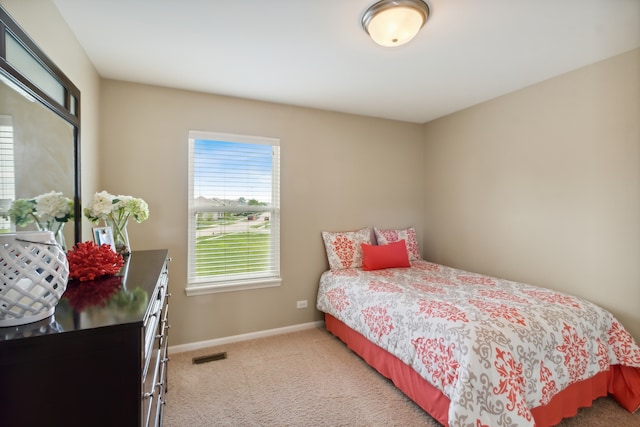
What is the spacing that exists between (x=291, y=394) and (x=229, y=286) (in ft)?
3.90

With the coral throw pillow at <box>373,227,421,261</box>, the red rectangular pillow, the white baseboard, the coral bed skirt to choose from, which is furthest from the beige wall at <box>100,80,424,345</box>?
the coral bed skirt

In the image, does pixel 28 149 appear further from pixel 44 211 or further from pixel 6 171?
→ pixel 44 211

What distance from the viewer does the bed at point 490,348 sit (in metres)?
1.52

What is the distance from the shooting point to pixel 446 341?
1.71 m

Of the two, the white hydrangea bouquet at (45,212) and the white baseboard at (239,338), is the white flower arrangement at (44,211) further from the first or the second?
the white baseboard at (239,338)

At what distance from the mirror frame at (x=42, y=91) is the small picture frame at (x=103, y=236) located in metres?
0.11

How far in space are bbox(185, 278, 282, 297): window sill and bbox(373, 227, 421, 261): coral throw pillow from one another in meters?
1.29

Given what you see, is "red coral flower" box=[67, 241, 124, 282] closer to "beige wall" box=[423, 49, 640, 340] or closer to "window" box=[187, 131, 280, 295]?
"window" box=[187, 131, 280, 295]

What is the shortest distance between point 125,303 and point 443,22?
2.17 metres

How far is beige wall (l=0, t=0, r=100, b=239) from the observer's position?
1.34m

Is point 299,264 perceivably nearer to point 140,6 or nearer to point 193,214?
point 193,214

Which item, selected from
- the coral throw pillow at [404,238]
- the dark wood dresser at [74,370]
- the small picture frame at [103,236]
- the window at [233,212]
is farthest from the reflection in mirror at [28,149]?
the coral throw pillow at [404,238]

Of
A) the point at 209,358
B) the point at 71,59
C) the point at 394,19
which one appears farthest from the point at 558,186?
the point at 71,59

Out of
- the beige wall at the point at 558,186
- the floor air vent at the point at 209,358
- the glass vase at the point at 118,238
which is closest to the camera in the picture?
the glass vase at the point at 118,238
